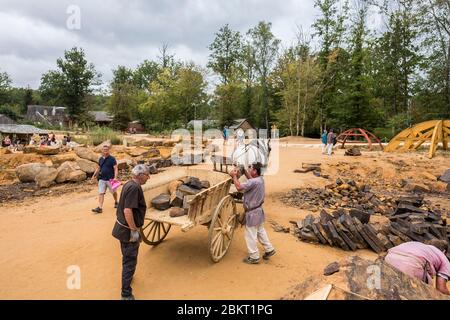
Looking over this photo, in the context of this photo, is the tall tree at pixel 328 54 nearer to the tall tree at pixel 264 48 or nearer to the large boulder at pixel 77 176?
the tall tree at pixel 264 48

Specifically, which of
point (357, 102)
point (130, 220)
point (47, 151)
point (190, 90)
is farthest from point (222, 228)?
point (190, 90)

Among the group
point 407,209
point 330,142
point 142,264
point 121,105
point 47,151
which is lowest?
point 142,264

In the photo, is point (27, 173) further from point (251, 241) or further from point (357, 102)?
point (357, 102)

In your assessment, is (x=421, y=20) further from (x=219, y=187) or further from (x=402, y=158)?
(x=219, y=187)

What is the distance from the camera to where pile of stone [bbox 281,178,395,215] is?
8.25 metres

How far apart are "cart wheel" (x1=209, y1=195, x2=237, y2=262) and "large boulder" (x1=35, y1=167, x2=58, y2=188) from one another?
831cm

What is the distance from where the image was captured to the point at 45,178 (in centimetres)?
1062

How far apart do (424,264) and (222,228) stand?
103 inches

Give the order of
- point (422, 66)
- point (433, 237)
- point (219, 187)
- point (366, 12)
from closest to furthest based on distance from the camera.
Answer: point (219, 187) → point (433, 237) → point (422, 66) → point (366, 12)

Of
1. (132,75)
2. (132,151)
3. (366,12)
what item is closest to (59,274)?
(132,151)

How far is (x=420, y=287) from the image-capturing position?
2826mm

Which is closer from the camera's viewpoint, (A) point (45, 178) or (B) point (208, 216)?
(B) point (208, 216)
